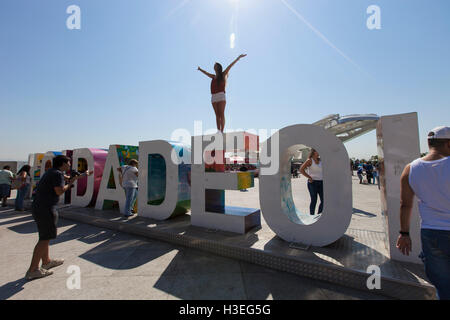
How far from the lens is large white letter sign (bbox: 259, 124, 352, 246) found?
11.3 ft

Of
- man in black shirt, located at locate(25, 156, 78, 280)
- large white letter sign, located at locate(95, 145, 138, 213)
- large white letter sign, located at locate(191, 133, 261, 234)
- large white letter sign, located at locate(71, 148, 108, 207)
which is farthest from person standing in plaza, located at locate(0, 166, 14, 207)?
large white letter sign, located at locate(191, 133, 261, 234)

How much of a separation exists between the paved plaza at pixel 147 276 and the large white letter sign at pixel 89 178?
105 inches

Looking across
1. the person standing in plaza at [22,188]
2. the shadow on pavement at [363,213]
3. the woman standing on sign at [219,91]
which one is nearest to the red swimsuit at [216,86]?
the woman standing on sign at [219,91]

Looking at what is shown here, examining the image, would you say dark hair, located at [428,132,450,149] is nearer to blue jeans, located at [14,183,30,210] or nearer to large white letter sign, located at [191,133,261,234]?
large white letter sign, located at [191,133,261,234]

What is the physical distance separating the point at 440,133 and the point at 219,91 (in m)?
4.13

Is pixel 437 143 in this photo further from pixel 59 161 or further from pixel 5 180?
pixel 5 180

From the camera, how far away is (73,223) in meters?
5.84

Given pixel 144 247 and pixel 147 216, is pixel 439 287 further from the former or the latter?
pixel 147 216

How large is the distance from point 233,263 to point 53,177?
10.3 feet

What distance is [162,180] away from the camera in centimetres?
646

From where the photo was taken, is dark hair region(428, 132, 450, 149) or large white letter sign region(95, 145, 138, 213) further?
large white letter sign region(95, 145, 138, 213)

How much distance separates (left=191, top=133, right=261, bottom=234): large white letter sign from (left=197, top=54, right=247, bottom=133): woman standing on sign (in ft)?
1.90

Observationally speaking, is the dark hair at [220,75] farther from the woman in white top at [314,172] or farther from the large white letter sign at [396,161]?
the large white letter sign at [396,161]
